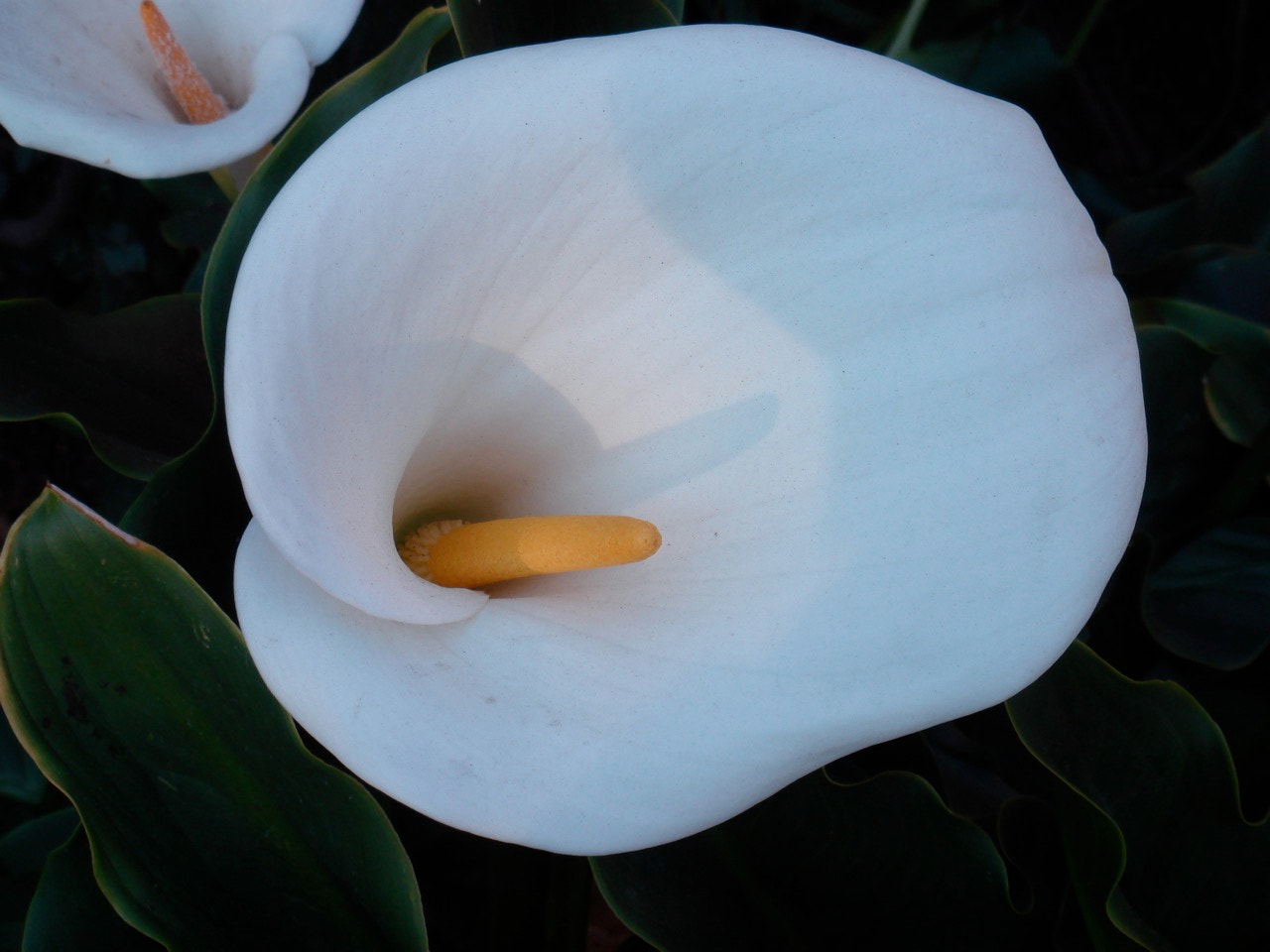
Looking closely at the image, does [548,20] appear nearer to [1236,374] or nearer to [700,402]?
[700,402]

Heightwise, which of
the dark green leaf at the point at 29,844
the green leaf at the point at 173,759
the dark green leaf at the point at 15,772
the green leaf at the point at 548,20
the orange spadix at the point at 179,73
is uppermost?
the orange spadix at the point at 179,73

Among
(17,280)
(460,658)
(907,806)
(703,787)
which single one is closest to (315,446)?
(460,658)

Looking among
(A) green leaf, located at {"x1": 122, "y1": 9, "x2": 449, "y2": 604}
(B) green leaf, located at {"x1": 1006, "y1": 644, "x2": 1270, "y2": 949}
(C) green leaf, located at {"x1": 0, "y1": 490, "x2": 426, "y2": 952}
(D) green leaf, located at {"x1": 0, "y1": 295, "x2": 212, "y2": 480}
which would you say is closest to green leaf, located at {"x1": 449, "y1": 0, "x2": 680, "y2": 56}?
(A) green leaf, located at {"x1": 122, "y1": 9, "x2": 449, "y2": 604}

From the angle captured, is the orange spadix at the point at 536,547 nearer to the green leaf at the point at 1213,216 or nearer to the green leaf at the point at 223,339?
the green leaf at the point at 223,339

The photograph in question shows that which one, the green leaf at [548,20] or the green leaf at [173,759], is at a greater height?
the green leaf at [548,20]

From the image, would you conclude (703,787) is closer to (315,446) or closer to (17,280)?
(315,446)

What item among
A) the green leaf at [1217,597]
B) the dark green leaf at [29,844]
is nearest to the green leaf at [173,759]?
the dark green leaf at [29,844]
